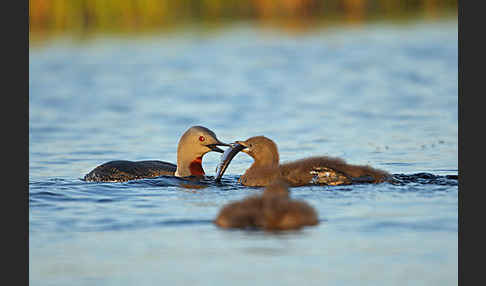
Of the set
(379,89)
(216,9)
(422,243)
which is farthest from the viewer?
(216,9)

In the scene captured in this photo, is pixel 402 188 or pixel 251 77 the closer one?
pixel 402 188

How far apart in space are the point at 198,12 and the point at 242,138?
17.1 metres

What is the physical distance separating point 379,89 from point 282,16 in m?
14.2

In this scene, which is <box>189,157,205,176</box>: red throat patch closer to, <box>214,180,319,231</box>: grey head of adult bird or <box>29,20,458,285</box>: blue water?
<box>29,20,458,285</box>: blue water

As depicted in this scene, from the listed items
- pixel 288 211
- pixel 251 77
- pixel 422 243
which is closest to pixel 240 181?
pixel 288 211

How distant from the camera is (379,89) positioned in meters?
17.4

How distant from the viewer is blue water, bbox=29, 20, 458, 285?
5.96 meters

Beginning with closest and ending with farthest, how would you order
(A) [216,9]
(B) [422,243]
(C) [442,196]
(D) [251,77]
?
(B) [422,243]
(C) [442,196]
(D) [251,77]
(A) [216,9]

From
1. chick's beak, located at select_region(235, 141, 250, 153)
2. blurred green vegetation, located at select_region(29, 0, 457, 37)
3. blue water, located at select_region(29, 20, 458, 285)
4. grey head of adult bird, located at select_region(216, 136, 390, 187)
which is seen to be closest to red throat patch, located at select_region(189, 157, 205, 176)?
blue water, located at select_region(29, 20, 458, 285)

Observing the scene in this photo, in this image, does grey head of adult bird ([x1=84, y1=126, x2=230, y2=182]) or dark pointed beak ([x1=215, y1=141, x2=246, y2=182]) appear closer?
dark pointed beak ([x1=215, y1=141, x2=246, y2=182])

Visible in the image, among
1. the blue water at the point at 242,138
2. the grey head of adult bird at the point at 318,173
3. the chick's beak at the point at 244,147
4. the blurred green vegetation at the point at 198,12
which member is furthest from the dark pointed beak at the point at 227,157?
the blurred green vegetation at the point at 198,12

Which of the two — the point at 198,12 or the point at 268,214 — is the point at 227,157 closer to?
the point at 268,214

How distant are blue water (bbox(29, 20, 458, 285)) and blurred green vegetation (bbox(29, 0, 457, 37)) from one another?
0.88 metres

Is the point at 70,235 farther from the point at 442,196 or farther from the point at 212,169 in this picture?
the point at 212,169
